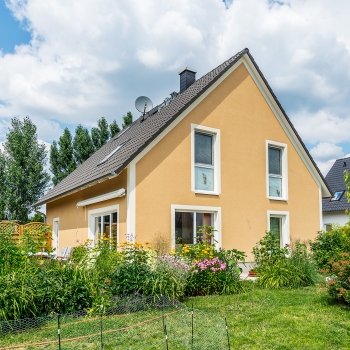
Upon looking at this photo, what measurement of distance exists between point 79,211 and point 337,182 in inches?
809

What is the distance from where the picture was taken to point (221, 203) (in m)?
11.8

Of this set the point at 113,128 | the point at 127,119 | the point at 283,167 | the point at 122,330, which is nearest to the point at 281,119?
the point at 283,167

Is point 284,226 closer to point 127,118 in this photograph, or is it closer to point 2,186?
point 127,118

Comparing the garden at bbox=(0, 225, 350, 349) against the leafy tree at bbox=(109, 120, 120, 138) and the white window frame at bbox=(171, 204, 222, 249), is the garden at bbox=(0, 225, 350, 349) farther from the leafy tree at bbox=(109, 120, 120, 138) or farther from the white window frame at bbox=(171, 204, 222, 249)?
the leafy tree at bbox=(109, 120, 120, 138)

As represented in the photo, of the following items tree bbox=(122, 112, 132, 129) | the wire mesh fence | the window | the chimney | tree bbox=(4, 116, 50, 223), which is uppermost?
tree bbox=(122, 112, 132, 129)

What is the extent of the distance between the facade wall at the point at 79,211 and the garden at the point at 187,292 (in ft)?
5.85

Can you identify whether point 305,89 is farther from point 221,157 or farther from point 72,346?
point 72,346

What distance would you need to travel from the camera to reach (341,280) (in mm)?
7125

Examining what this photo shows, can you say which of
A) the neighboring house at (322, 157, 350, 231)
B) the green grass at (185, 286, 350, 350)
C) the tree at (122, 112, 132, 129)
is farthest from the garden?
the tree at (122, 112, 132, 129)

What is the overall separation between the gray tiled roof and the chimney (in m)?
14.4

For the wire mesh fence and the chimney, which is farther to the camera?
the chimney

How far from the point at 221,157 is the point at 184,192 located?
1931 mm

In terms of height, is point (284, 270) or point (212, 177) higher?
point (212, 177)

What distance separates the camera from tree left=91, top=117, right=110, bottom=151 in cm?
2903
